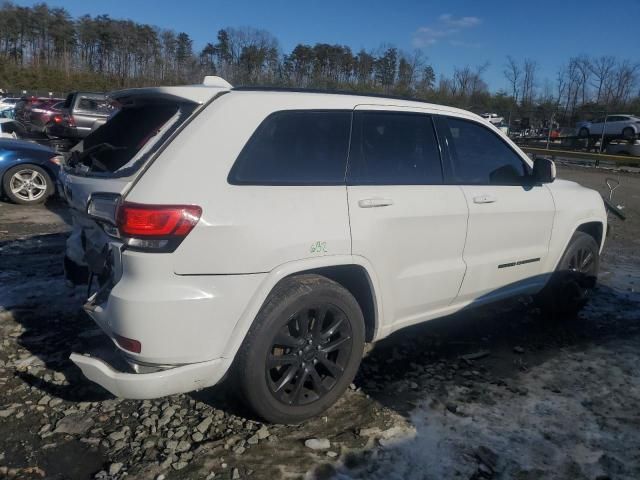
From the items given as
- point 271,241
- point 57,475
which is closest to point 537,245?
point 271,241

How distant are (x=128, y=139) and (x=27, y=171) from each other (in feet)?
23.6

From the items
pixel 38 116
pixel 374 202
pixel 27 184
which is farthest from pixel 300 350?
pixel 38 116

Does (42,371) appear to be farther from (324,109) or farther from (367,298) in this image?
(324,109)

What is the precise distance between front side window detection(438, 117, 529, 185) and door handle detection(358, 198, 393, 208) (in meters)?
0.74

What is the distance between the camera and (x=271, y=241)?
280 cm

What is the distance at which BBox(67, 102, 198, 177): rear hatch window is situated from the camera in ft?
9.50

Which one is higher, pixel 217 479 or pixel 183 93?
pixel 183 93

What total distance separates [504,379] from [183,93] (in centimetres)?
287

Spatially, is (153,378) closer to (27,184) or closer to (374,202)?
(374,202)

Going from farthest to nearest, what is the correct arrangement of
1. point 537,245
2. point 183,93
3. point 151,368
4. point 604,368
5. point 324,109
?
point 537,245
point 604,368
point 324,109
point 183,93
point 151,368

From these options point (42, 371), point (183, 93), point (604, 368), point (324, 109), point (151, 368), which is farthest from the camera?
point (604, 368)

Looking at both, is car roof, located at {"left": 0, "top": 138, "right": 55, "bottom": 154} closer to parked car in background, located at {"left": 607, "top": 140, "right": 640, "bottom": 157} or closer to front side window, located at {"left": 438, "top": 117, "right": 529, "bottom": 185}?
front side window, located at {"left": 438, "top": 117, "right": 529, "bottom": 185}

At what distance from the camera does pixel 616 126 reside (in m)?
32.5

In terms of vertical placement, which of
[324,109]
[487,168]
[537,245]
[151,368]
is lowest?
[151,368]
